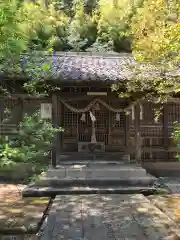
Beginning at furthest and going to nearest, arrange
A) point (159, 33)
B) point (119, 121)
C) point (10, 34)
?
1. point (119, 121)
2. point (159, 33)
3. point (10, 34)

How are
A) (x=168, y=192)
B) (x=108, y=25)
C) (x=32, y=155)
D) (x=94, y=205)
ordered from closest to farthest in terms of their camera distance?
1. (x=32, y=155)
2. (x=94, y=205)
3. (x=168, y=192)
4. (x=108, y=25)

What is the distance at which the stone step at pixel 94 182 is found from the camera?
10.5 metres

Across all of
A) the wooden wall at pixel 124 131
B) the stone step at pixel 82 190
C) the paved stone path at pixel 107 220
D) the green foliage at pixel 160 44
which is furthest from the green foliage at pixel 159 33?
the wooden wall at pixel 124 131

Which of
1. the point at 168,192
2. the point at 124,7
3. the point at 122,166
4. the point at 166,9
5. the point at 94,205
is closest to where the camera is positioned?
the point at 166,9

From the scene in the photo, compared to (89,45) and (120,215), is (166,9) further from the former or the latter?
(89,45)

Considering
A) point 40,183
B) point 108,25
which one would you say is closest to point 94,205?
point 40,183

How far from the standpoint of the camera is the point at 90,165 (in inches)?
480

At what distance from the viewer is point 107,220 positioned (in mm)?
6996

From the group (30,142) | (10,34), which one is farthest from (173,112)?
(10,34)

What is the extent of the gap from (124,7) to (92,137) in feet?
55.5

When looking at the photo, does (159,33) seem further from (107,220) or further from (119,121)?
(119,121)

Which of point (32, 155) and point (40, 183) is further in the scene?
point (40, 183)

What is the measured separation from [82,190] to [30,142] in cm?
412

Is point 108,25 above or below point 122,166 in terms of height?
above
